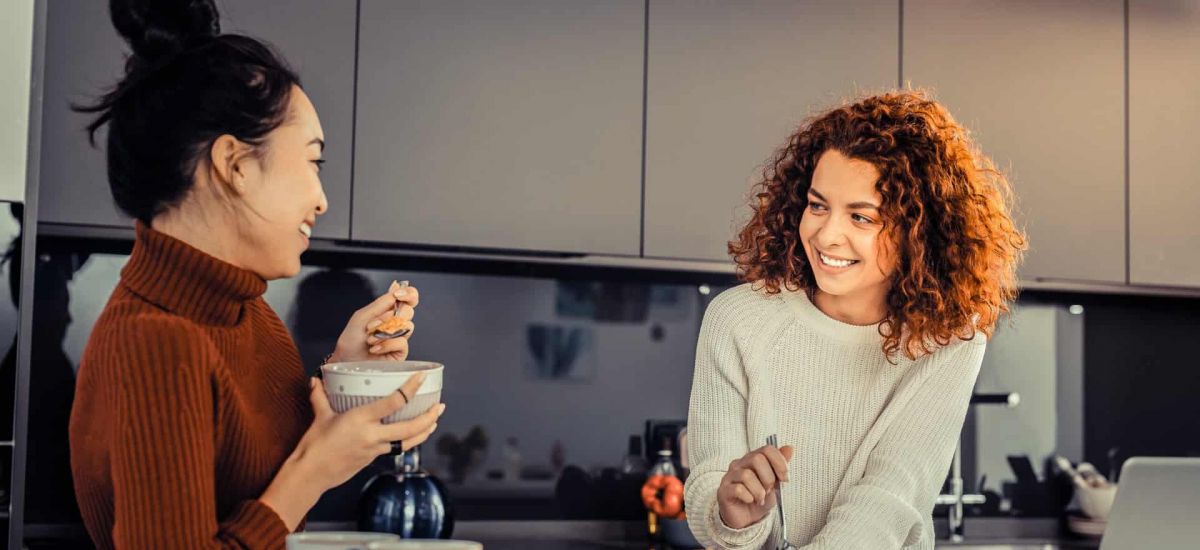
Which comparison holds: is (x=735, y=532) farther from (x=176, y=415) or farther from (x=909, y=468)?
(x=176, y=415)

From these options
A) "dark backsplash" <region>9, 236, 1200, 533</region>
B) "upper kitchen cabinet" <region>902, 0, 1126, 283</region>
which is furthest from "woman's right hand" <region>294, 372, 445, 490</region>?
"upper kitchen cabinet" <region>902, 0, 1126, 283</region>

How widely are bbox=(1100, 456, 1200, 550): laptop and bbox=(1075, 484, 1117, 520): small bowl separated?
1.70m

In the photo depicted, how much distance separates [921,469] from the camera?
1.60 m

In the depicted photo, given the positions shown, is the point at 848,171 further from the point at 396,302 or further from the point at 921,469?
the point at 396,302

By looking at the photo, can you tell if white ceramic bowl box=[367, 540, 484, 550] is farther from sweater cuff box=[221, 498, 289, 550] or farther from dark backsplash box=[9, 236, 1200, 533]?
dark backsplash box=[9, 236, 1200, 533]

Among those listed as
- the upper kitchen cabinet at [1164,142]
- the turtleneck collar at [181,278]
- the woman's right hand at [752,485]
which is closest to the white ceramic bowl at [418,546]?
the turtleneck collar at [181,278]

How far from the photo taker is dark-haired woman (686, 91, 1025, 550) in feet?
5.34

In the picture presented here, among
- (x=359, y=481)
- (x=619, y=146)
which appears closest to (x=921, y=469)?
(x=619, y=146)

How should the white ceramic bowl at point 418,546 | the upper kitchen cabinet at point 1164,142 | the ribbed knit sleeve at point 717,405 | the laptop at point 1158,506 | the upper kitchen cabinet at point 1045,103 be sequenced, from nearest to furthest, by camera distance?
the white ceramic bowl at point 418,546 → the laptop at point 1158,506 → the ribbed knit sleeve at point 717,405 → the upper kitchen cabinet at point 1045,103 → the upper kitchen cabinet at point 1164,142

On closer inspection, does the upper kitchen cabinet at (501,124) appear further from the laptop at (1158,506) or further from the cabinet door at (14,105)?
the laptop at (1158,506)

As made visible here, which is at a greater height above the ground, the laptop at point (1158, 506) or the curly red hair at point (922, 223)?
the curly red hair at point (922, 223)

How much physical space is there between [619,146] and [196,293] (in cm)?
155

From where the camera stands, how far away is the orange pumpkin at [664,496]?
2.71 metres

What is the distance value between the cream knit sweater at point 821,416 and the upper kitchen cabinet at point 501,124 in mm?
820
